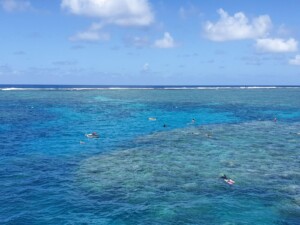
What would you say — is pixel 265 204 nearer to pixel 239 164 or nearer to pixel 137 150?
pixel 239 164

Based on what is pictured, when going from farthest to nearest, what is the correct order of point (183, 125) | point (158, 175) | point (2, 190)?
point (183, 125)
point (158, 175)
point (2, 190)

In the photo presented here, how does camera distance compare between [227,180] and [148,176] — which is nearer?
[227,180]

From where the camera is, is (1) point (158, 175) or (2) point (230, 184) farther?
(1) point (158, 175)

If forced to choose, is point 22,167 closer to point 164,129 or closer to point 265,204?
point 265,204

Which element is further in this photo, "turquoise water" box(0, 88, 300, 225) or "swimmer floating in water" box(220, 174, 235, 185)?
"swimmer floating in water" box(220, 174, 235, 185)

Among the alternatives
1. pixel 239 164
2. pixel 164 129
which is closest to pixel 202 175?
pixel 239 164

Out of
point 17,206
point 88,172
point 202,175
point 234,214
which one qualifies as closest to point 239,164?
point 202,175

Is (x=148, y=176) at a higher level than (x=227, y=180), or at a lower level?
lower

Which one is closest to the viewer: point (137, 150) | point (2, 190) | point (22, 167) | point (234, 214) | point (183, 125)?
point (234, 214)

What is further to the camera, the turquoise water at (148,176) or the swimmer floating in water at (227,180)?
the swimmer floating in water at (227,180)
